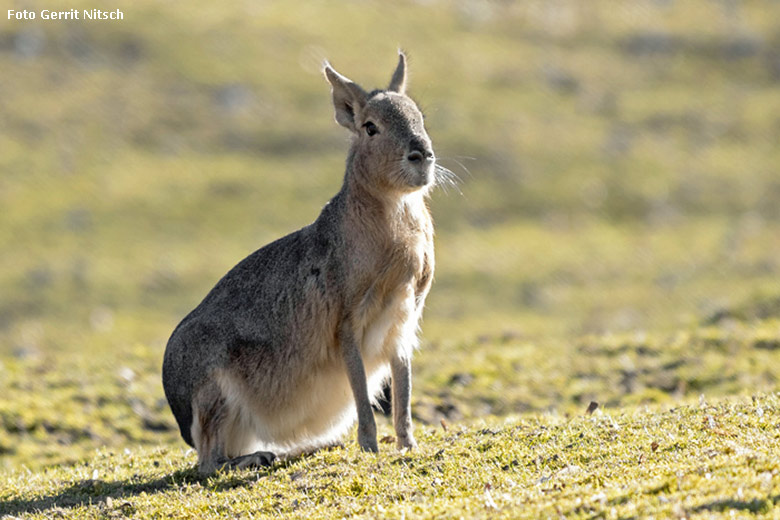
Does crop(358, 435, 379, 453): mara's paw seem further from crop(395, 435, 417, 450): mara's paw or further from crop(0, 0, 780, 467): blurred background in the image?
crop(0, 0, 780, 467): blurred background

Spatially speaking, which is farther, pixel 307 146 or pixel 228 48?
pixel 228 48

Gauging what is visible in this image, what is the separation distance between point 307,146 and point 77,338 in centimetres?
1617

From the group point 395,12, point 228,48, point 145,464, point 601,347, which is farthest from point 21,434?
point 395,12

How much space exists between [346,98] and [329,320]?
224 cm

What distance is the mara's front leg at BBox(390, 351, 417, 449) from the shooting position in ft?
36.1

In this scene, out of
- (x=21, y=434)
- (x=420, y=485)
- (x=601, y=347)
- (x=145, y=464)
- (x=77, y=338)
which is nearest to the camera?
(x=420, y=485)

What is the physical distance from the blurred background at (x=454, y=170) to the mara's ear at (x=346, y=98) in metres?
6.56

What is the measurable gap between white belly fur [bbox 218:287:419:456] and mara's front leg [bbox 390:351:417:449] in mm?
84

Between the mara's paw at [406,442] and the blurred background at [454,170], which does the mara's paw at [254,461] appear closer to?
the mara's paw at [406,442]

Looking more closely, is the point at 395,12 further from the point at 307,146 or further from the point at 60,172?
the point at 60,172

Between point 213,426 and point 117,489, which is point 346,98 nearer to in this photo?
point 213,426

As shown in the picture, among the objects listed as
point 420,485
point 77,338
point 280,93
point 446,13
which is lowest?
point 77,338

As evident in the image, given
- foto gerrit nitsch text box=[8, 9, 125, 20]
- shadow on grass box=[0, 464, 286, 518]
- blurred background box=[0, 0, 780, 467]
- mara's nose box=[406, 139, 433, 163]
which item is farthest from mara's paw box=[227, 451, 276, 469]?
foto gerrit nitsch text box=[8, 9, 125, 20]

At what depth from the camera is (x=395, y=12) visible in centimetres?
5575
